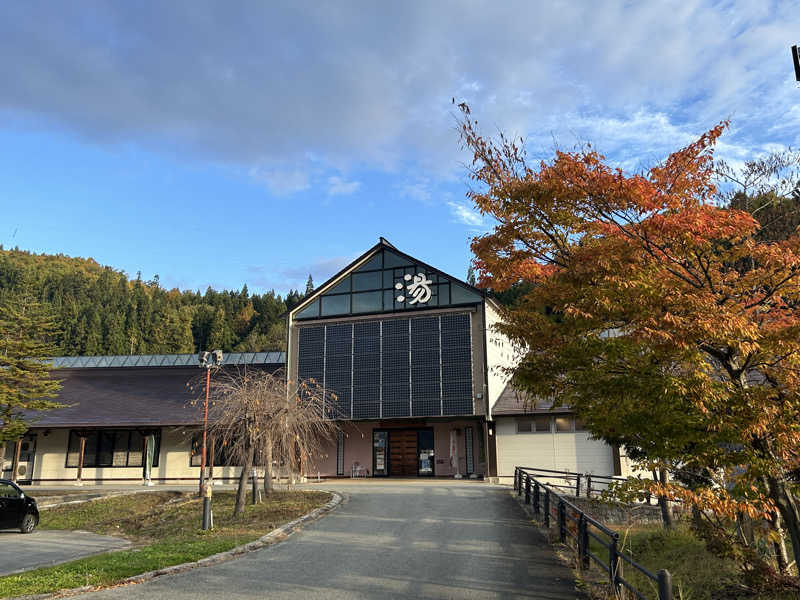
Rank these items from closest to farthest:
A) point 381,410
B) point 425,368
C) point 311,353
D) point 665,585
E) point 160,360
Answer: point 665,585 → point 425,368 → point 381,410 → point 311,353 → point 160,360

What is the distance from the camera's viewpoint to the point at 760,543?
1059 cm

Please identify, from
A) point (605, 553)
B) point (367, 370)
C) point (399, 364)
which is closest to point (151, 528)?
point (605, 553)

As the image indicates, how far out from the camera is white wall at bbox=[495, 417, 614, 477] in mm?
27516

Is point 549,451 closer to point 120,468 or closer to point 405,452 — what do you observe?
point 405,452

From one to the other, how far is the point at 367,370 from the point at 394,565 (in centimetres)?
2013

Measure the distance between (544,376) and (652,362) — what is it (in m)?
1.71

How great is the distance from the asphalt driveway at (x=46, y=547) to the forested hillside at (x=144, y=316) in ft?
181

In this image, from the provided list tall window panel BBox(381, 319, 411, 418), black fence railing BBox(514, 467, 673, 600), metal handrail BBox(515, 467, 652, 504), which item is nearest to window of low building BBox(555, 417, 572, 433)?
metal handrail BBox(515, 467, 652, 504)

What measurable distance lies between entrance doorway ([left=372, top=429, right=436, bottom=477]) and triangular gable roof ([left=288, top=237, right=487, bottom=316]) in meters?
7.30

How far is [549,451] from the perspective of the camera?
28188 mm

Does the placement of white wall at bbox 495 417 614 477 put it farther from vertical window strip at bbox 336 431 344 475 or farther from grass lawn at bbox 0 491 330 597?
grass lawn at bbox 0 491 330 597

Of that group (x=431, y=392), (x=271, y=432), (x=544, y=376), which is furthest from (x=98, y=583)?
(x=431, y=392)

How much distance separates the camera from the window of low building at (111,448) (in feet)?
106

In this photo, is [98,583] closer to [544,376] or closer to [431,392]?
[544,376]
